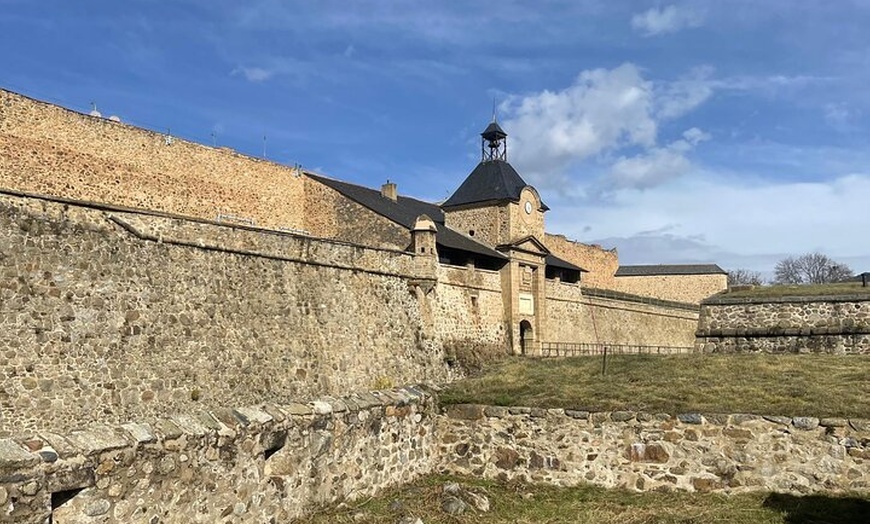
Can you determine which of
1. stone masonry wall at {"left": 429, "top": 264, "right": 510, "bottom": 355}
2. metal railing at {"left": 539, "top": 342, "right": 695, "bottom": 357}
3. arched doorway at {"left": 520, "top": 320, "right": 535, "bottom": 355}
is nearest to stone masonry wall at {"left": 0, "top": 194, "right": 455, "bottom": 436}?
stone masonry wall at {"left": 429, "top": 264, "right": 510, "bottom": 355}

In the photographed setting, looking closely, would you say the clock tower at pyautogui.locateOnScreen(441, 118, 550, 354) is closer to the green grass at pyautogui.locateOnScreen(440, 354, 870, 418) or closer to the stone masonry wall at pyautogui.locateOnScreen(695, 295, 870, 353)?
the stone masonry wall at pyautogui.locateOnScreen(695, 295, 870, 353)

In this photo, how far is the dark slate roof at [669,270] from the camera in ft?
178

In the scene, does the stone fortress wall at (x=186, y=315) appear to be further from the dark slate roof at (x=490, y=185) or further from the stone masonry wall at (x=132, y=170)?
the stone masonry wall at (x=132, y=170)

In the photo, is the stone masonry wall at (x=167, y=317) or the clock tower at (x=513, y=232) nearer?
the stone masonry wall at (x=167, y=317)

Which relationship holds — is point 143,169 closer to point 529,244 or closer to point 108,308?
point 108,308

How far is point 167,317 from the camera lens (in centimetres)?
1514

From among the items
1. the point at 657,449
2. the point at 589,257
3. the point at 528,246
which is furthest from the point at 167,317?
the point at 589,257

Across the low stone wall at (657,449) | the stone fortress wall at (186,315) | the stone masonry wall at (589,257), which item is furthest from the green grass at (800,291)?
the stone masonry wall at (589,257)

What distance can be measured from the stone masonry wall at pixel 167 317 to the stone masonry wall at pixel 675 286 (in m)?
36.3

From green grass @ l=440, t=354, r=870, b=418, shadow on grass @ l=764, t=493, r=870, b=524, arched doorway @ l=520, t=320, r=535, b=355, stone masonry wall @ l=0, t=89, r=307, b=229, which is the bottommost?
shadow on grass @ l=764, t=493, r=870, b=524

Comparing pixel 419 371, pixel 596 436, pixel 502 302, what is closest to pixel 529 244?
pixel 502 302

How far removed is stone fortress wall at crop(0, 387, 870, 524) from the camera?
4.85 m

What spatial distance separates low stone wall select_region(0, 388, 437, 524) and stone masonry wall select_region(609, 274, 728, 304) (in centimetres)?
4699

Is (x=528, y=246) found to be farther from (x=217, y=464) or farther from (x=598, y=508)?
(x=217, y=464)
